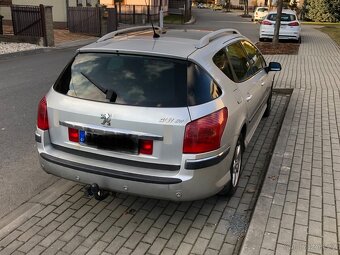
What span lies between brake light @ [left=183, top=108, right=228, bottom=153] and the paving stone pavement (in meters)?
0.82

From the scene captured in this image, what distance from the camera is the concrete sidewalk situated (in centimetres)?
334

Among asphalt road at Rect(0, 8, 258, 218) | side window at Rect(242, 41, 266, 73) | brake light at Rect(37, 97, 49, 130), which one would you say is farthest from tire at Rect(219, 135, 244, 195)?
asphalt road at Rect(0, 8, 258, 218)

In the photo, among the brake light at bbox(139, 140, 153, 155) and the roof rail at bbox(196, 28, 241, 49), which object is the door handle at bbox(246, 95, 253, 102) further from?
the brake light at bbox(139, 140, 153, 155)

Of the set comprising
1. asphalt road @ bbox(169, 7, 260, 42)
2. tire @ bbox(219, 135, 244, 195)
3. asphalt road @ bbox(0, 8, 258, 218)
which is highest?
tire @ bbox(219, 135, 244, 195)

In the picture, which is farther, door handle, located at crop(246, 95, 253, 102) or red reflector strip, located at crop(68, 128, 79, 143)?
door handle, located at crop(246, 95, 253, 102)

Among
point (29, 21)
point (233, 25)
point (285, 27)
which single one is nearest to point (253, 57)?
point (29, 21)

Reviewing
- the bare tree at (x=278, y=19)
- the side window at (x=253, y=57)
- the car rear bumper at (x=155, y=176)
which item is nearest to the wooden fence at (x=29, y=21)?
the bare tree at (x=278, y=19)

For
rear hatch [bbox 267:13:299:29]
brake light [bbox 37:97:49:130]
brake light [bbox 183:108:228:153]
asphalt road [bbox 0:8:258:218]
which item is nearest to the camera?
brake light [bbox 183:108:228:153]

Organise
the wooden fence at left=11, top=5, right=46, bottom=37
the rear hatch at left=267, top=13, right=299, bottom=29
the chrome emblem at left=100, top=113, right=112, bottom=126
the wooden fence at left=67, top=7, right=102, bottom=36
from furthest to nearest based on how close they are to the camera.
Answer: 1. the wooden fence at left=67, top=7, right=102, bottom=36
2. the rear hatch at left=267, top=13, right=299, bottom=29
3. the wooden fence at left=11, top=5, right=46, bottom=37
4. the chrome emblem at left=100, top=113, right=112, bottom=126

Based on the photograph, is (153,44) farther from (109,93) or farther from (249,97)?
(249,97)

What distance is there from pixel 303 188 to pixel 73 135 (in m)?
2.52

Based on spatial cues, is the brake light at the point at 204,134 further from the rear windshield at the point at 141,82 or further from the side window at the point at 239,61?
the side window at the point at 239,61

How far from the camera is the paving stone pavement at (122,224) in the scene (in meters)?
3.33

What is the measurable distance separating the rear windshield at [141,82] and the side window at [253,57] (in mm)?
1844
